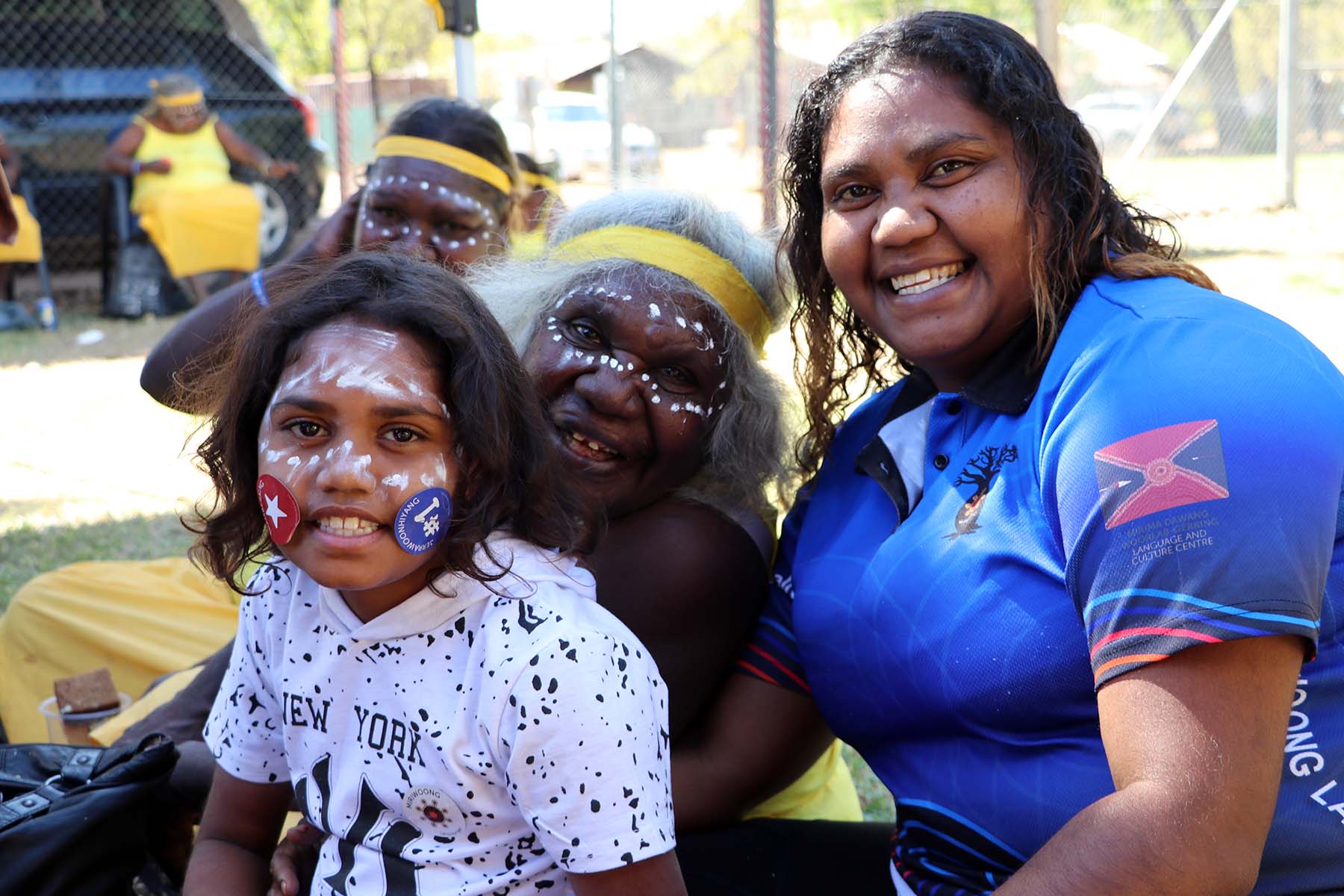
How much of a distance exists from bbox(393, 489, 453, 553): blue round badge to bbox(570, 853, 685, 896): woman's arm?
477 millimetres

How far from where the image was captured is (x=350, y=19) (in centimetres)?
2772

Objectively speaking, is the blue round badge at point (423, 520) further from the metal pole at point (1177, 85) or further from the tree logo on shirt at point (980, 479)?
the metal pole at point (1177, 85)

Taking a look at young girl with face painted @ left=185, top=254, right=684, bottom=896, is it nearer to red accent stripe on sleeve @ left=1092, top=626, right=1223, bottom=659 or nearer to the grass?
red accent stripe on sleeve @ left=1092, top=626, right=1223, bottom=659

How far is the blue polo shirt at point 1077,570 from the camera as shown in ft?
4.76

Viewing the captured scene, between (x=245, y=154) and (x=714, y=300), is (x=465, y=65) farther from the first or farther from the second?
(x=245, y=154)

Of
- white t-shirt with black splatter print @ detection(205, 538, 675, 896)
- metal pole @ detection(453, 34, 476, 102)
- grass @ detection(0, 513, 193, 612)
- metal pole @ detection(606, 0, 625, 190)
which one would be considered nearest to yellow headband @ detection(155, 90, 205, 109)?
metal pole @ detection(606, 0, 625, 190)

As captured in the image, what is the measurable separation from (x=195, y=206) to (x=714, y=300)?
814 cm

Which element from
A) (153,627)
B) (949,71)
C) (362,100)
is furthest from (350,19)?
(949,71)

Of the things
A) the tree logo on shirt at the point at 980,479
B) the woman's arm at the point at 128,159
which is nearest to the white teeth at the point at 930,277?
the tree logo on shirt at the point at 980,479

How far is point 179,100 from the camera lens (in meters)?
9.48

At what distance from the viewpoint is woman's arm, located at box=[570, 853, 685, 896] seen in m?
1.62

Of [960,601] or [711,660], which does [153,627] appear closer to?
[711,660]

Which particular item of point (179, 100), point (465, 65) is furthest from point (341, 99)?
point (465, 65)

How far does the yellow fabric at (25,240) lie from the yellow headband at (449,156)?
6.58 metres
